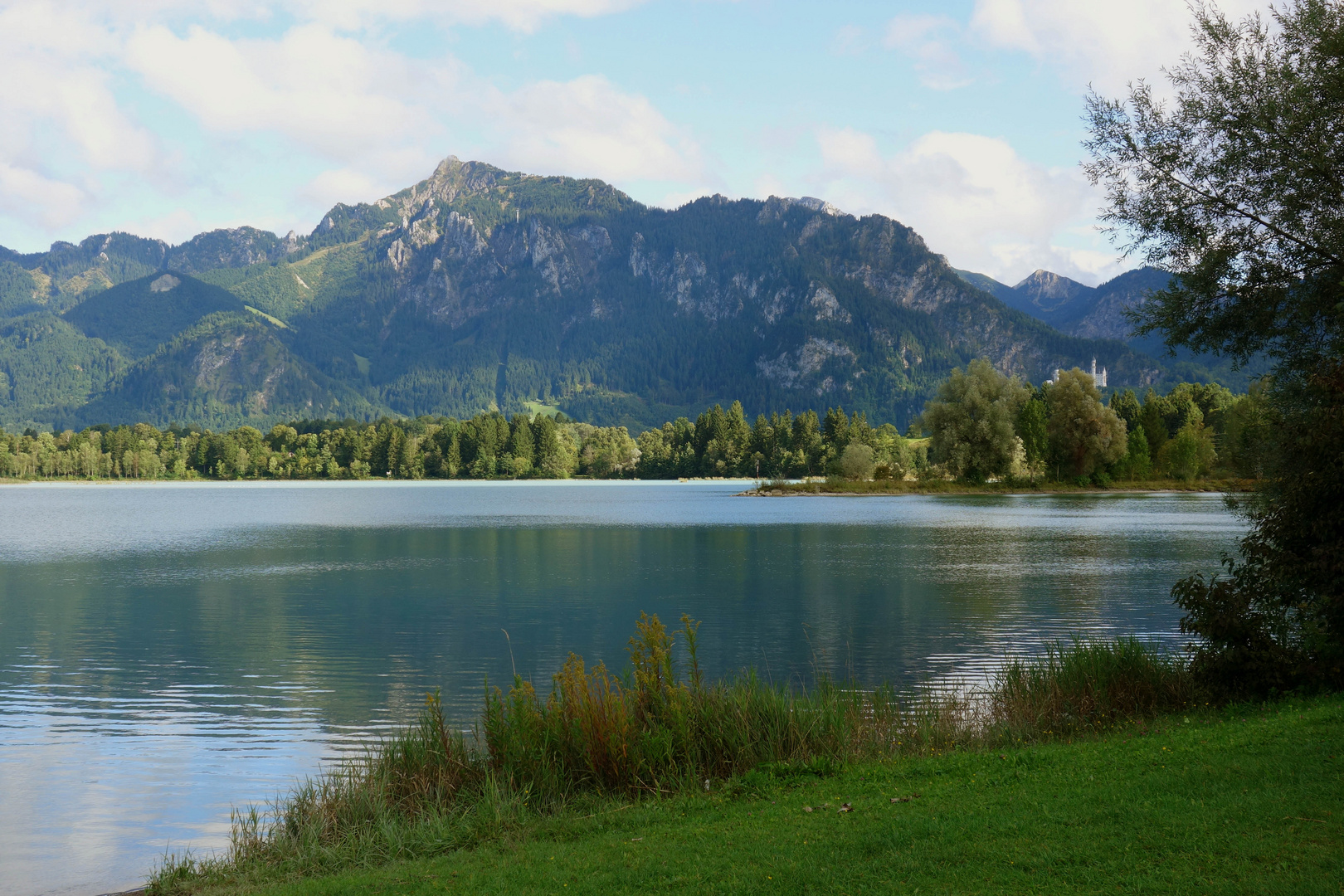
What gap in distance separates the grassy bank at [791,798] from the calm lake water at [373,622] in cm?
326

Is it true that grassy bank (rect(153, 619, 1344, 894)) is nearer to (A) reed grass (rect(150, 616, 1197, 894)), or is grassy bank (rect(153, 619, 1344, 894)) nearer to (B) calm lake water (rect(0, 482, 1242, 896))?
(A) reed grass (rect(150, 616, 1197, 894))

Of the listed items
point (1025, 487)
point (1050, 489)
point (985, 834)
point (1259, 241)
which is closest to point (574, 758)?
point (985, 834)

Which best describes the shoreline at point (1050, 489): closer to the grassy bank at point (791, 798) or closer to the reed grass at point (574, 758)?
the grassy bank at point (791, 798)

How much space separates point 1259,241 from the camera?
20438 mm

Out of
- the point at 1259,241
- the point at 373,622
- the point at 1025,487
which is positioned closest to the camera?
the point at 1259,241

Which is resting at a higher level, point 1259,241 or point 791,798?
point 1259,241

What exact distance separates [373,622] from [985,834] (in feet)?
90.1

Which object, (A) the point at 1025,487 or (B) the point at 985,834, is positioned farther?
(A) the point at 1025,487

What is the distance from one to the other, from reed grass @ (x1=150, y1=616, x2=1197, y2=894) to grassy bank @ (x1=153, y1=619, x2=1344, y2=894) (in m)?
0.04

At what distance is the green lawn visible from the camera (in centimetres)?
787

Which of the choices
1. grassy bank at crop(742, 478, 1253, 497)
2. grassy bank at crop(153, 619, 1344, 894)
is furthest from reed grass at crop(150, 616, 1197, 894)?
grassy bank at crop(742, 478, 1253, 497)

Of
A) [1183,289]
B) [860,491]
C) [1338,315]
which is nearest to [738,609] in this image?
[1183,289]

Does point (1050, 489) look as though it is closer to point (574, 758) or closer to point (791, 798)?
point (574, 758)

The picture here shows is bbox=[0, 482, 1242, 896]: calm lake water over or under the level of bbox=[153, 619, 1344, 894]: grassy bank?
under
